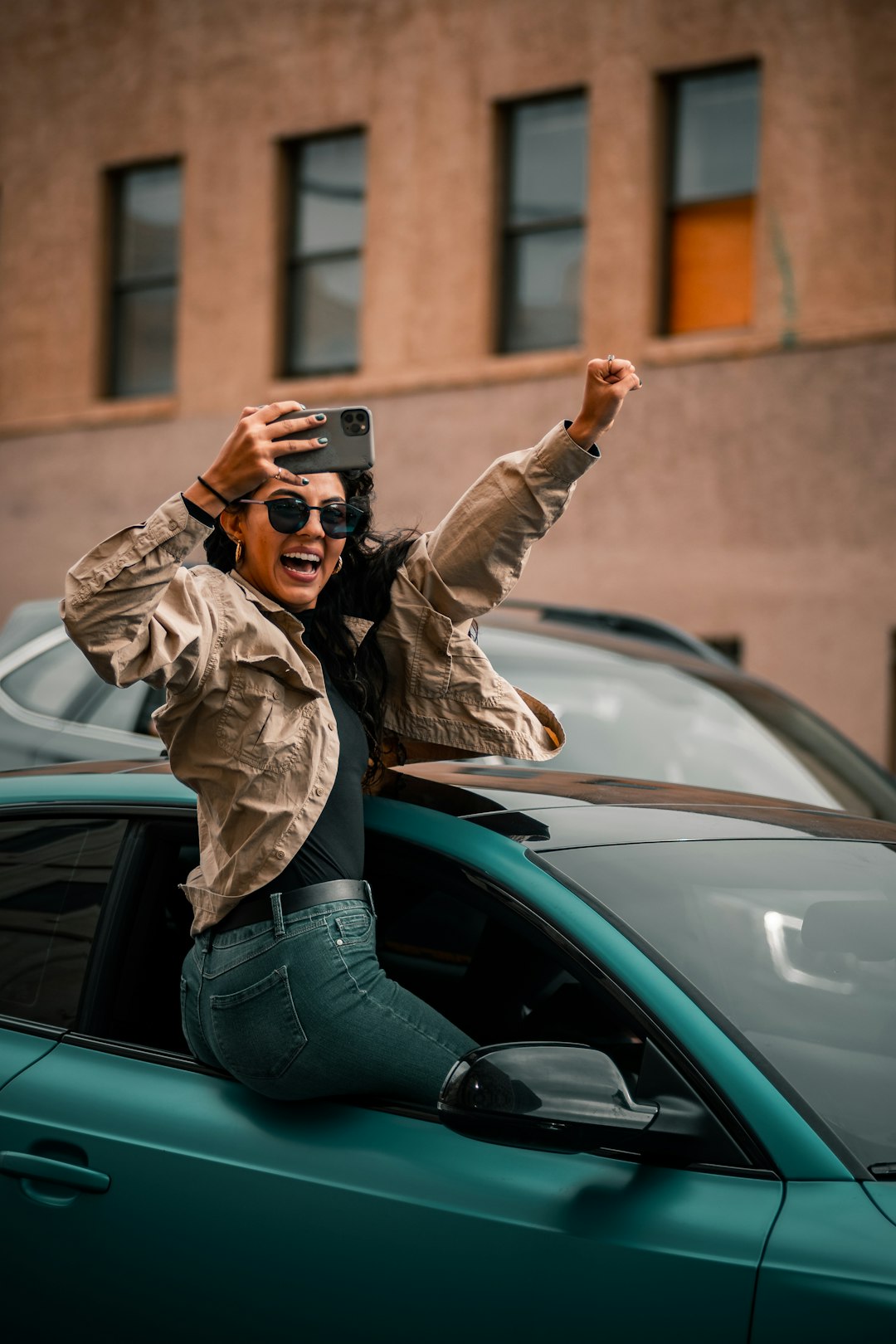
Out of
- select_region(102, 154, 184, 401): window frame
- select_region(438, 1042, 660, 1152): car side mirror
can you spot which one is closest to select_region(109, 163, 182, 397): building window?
select_region(102, 154, 184, 401): window frame

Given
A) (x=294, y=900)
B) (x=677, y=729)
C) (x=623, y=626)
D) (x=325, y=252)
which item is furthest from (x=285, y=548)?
(x=325, y=252)

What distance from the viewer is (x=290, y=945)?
2.76m

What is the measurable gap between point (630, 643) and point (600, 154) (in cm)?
793

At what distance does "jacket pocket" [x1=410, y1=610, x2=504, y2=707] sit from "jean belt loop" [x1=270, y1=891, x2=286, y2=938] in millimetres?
701

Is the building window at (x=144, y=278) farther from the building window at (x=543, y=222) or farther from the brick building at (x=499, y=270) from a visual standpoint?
the building window at (x=543, y=222)

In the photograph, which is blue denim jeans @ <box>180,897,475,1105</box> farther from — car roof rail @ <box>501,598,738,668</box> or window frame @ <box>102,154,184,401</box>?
window frame @ <box>102,154,184,401</box>

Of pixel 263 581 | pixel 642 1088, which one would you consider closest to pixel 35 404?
pixel 263 581

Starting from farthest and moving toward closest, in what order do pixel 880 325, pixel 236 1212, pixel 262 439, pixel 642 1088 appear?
pixel 880 325
pixel 262 439
pixel 236 1212
pixel 642 1088

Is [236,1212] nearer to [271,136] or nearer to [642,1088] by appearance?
[642,1088]

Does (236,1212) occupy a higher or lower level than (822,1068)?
lower

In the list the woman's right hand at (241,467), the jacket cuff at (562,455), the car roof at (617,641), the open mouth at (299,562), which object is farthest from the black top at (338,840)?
the car roof at (617,641)

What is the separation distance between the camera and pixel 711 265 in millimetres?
12992

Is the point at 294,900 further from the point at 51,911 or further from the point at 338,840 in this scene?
the point at 51,911

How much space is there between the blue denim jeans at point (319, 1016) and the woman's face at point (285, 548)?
2.07ft
